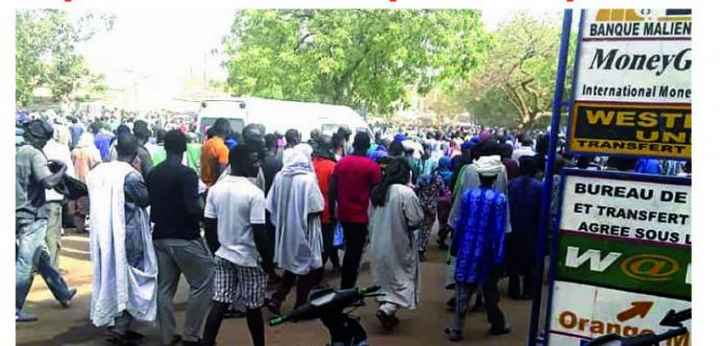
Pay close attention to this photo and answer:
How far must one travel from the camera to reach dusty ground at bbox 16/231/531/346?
5219mm

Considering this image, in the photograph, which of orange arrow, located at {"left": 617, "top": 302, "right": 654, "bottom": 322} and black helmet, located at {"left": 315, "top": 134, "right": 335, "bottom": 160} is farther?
black helmet, located at {"left": 315, "top": 134, "right": 335, "bottom": 160}

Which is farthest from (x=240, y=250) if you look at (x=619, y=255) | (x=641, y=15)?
(x=641, y=15)

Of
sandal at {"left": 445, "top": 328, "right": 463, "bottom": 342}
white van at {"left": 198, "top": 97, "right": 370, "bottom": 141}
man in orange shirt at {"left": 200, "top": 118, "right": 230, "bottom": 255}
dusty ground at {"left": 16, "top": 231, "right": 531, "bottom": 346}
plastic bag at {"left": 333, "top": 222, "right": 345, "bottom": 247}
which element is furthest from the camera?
white van at {"left": 198, "top": 97, "right": 370, "bottom": 141}

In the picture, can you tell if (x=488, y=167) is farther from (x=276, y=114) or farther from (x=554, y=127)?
(x=276, y=114)

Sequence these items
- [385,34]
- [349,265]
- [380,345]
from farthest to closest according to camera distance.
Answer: [385,34] → [349,265] → [380,345]

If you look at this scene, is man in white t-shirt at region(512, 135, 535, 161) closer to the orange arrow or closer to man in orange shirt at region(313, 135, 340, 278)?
man in orange shirt at region(313, 135, 340, 278)

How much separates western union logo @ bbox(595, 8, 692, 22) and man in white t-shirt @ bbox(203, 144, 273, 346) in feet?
7.57

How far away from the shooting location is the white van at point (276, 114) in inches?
488

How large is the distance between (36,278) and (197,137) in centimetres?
494

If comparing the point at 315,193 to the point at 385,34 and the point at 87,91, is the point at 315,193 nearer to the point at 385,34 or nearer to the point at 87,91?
the point at 385,34

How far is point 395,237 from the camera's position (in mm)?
5398

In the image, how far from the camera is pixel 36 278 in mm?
7031

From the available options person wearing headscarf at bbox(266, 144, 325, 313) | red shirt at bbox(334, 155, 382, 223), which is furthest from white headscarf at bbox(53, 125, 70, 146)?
red shirt at bbox(334, 155, 382, 223)
